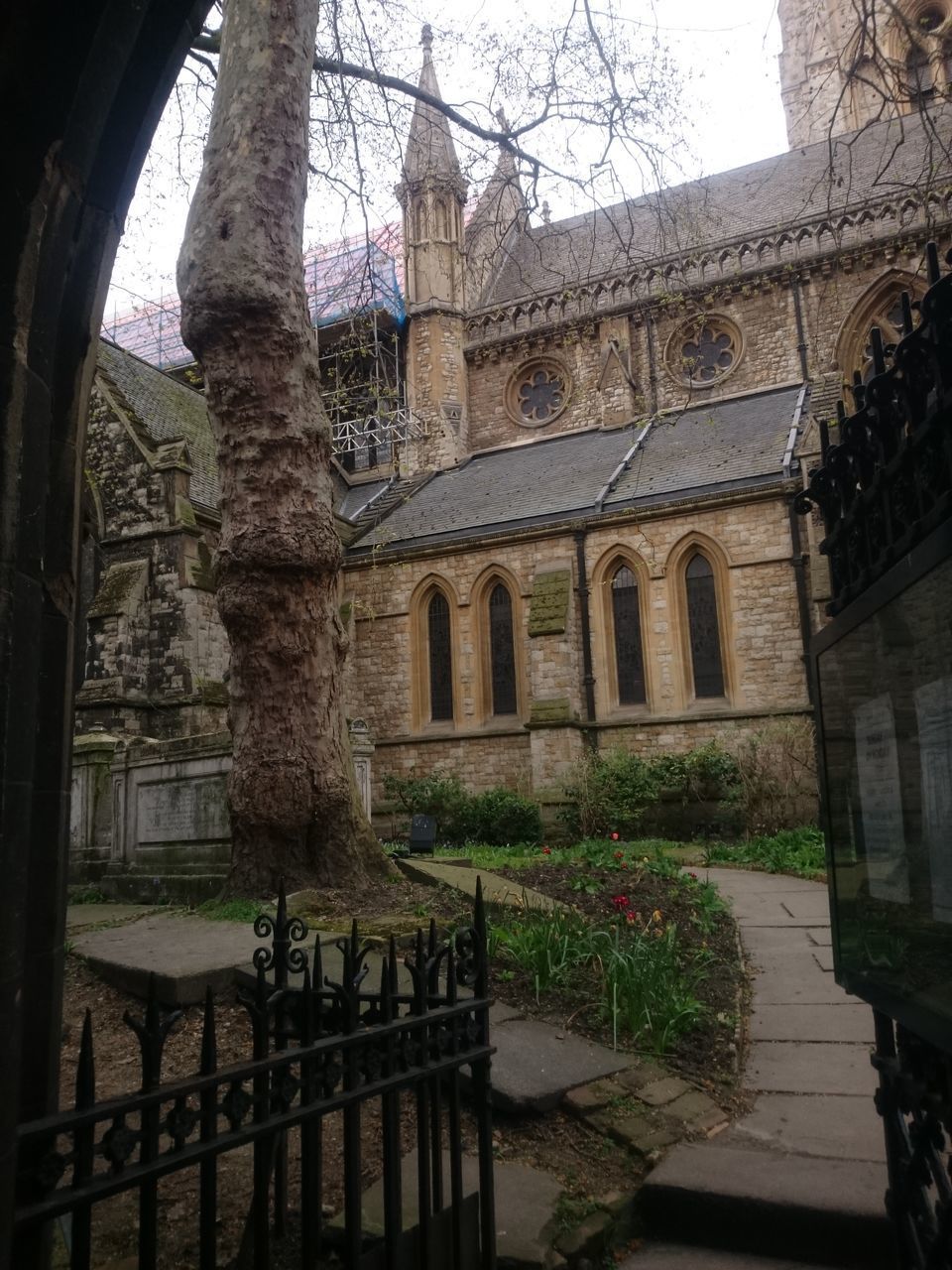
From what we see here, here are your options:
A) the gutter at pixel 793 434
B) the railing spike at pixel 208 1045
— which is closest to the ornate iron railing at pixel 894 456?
the railing spike at pixel 208 1045

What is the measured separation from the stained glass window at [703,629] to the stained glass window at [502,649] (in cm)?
351

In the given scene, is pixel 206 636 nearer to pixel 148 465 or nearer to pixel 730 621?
pixel 148 465

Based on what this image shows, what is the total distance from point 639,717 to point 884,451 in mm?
14266

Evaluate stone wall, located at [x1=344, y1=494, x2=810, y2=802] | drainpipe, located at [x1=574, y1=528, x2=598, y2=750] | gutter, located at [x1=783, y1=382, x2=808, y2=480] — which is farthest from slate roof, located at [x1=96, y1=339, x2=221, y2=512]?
gutter, located at [x1=783, y1=382, x2=808, y2=480]

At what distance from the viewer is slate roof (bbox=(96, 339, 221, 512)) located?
58.5 ft

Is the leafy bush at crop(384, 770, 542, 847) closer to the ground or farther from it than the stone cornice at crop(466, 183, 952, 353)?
closer to the ground

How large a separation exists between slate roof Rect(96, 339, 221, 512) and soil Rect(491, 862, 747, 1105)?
11980 mm

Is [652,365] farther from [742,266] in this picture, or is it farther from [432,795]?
[432,795]

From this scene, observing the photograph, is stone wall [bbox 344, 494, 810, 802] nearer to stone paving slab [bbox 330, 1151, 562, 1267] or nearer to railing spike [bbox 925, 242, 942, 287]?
stone paving slab [bbox 330, 1151, 562, 1267]

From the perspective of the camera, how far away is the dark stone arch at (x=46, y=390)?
1305mm

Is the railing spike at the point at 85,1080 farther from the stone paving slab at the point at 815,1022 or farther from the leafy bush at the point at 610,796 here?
the leafy bush at the point at 610,796

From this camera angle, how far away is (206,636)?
53.1 ft

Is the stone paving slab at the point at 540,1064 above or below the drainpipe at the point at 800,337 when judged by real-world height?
below

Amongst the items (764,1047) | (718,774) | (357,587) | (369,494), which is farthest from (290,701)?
(369,494)
